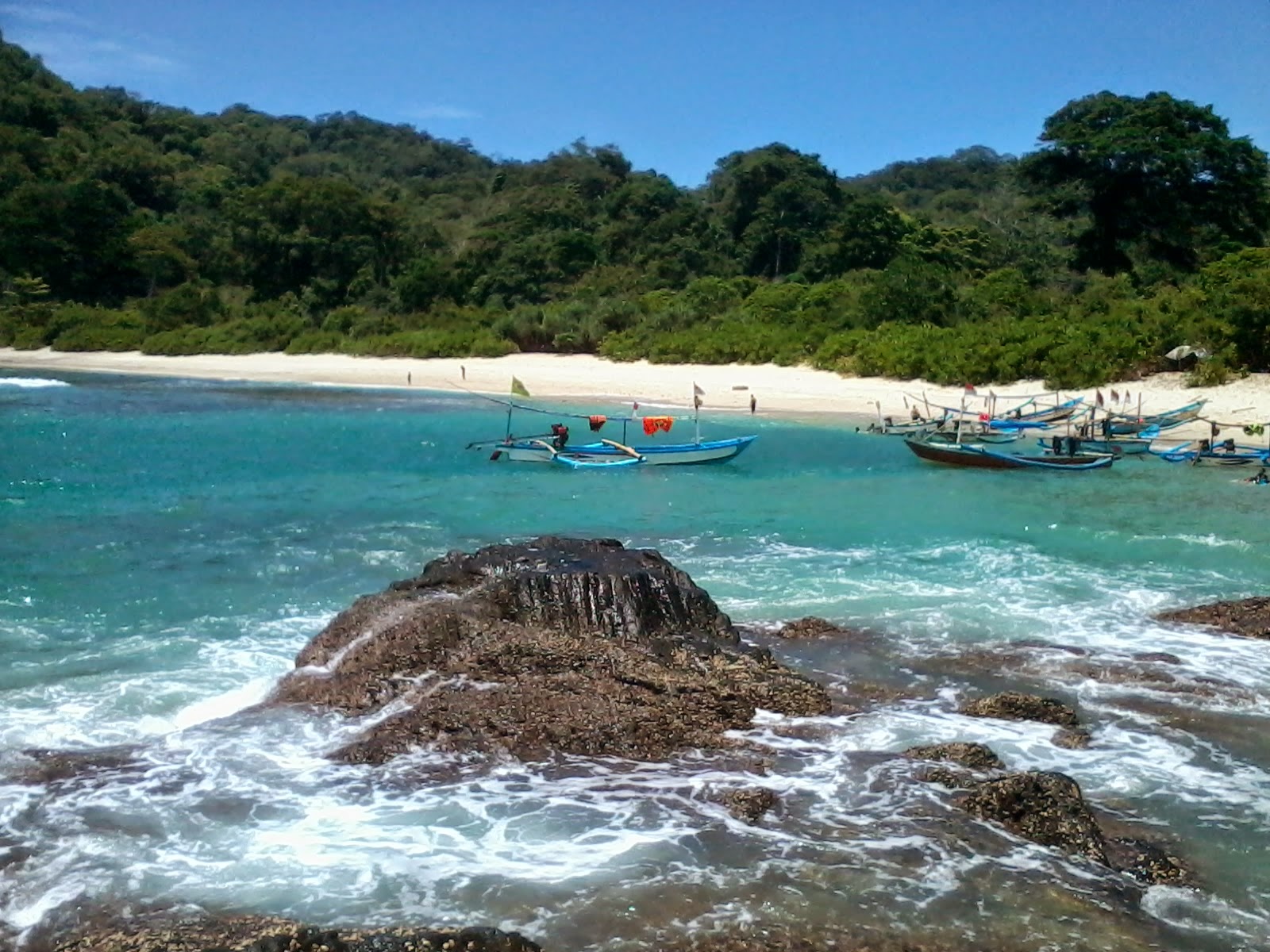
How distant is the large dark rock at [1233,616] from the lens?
40.7 ft

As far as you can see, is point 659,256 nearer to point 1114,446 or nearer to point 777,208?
point 777,208

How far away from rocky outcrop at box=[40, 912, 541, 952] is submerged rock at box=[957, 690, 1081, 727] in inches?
211

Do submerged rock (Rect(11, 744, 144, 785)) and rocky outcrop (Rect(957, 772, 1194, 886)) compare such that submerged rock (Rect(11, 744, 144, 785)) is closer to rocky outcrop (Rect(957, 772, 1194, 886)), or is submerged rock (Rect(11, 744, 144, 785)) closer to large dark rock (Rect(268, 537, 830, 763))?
large dark rock (Rect(268, 537, 830, 763))

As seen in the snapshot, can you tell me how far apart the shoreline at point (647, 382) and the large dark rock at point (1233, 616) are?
1528cm

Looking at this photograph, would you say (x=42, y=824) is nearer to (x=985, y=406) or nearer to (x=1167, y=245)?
(x=985, y=406)

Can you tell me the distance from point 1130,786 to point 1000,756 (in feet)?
3.21

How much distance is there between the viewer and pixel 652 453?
26219 millimetres

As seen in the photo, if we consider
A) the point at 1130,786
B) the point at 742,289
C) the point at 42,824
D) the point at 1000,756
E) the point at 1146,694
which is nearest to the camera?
Result: the point at 42,824

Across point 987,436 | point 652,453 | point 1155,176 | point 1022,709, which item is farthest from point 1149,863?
point 1155,176

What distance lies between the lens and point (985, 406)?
33.2 metres

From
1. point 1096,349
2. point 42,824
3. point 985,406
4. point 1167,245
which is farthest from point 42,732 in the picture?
point 1167,245

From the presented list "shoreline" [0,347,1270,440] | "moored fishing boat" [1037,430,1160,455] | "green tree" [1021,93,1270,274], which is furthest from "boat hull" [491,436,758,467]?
"green tree" [1021,93,1270,274]

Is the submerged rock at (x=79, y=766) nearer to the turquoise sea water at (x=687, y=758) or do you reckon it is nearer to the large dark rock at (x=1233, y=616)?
the turquoise sea water at (x=687, y=758)

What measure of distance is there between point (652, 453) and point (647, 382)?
19.1 metres
